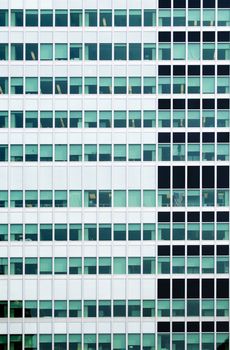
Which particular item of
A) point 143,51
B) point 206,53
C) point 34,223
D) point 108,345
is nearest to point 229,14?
point 206,53

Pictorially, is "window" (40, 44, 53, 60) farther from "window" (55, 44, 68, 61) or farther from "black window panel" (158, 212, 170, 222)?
"black window panel" (158, 212, 170, 222)

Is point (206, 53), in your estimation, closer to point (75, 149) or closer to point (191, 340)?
point (75, 149)

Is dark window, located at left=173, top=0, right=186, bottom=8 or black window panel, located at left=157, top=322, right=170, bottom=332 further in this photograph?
dark window, located at left=173, top=0, right=186, bottom=8

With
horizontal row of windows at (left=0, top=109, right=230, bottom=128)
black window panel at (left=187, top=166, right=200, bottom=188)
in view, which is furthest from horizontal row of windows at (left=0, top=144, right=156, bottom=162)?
black window panel at (left=187, top=166, right=200, bottom=188)

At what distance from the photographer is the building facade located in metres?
33.4

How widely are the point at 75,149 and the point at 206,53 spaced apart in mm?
10689

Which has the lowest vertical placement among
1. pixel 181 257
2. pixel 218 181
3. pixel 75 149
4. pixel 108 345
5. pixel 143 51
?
pixel 108 345

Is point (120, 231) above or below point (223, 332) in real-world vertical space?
above

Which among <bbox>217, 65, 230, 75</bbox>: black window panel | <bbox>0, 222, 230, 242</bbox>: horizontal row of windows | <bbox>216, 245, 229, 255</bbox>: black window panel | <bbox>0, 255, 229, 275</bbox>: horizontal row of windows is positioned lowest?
<bbox>0, 255, 229, 275</bbox>: horizontal row of windows

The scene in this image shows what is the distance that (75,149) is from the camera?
33.5 metres

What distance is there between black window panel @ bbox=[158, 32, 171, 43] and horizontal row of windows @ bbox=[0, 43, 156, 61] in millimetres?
647

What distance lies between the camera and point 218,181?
33.5 metres

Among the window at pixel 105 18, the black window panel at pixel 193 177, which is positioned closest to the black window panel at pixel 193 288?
the black window panel at pixel 193 177

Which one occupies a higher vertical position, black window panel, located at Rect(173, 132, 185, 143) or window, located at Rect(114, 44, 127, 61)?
window, located at Rect(114, 44, 127, 61)
